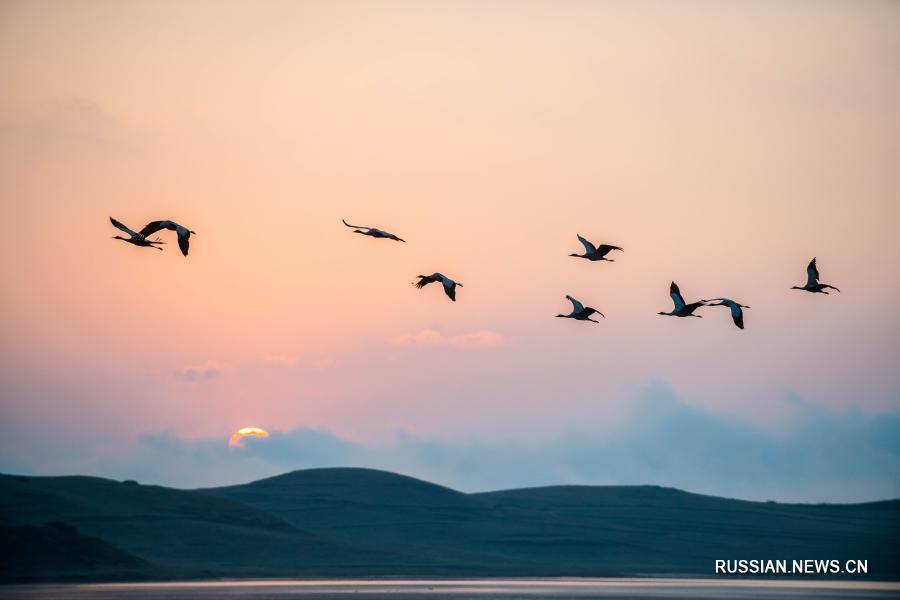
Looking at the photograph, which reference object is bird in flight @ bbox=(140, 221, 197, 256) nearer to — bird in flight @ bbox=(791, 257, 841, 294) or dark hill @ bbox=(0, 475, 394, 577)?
bird in flight @ bbox=(791, 257, 841, 294)

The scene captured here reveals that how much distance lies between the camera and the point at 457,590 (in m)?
95.2

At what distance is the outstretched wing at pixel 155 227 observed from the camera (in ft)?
175

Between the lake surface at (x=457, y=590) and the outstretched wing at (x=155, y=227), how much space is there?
112ft

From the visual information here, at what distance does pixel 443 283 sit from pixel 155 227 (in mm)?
11984

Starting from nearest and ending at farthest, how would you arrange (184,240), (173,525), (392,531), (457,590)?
(184,240)
(457,590)
(173,525)
(392,531)

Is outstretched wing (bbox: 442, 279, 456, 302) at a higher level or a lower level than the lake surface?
higher

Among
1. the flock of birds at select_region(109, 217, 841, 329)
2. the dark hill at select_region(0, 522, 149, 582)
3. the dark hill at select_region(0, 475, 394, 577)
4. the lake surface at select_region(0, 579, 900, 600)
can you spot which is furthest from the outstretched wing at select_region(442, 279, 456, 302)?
the dark hill at select_region(0, 475, 394, 577)

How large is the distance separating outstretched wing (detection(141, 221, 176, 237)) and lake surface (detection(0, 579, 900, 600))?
3429 centimetres

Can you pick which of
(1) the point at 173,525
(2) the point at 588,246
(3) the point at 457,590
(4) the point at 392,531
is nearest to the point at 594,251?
(2) the point at 588,246

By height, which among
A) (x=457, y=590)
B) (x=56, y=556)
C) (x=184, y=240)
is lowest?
(x=457, y=590)

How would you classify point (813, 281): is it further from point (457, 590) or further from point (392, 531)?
point (392, 531)

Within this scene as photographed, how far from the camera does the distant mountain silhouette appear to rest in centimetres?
12875

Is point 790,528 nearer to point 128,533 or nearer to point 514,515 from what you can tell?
point 514,515

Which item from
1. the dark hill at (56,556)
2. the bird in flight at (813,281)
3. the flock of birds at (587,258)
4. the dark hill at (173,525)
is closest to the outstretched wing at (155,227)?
the flock of birds at (587,258)
